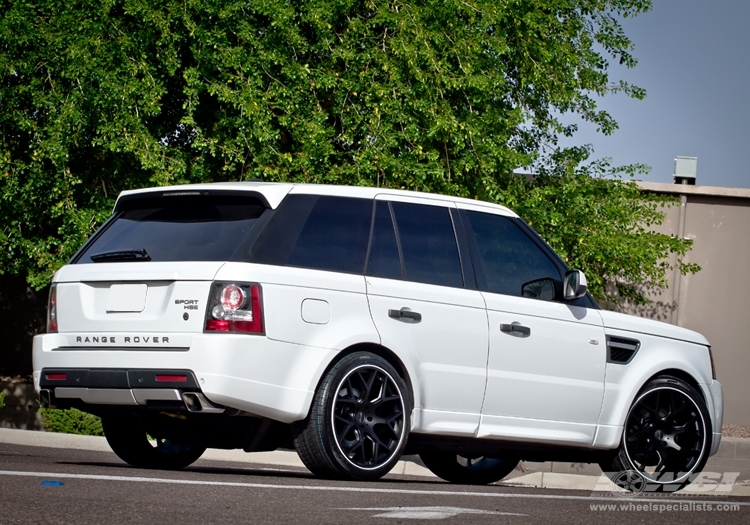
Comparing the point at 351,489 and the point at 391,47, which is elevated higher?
the point at 391,47

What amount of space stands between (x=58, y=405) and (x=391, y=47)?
10.3m

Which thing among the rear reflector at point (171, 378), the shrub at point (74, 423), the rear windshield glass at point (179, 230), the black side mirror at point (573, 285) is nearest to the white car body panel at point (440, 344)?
the black side mirror at point (573, 285)

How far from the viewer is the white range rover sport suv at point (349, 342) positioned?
6543 mm

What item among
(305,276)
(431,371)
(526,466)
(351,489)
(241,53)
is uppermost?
(241,53)

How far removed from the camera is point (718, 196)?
73.0 ft

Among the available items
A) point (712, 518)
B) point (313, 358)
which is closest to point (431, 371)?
point (313, 358)

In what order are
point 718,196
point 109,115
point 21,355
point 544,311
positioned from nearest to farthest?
point 544,311, point 109,115, point 718,196, point 21,355

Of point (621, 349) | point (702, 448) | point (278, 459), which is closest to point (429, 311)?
point (621, 349)

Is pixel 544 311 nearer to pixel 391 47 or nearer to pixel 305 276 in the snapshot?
pixel 305 276

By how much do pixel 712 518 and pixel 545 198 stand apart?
13.0 metres

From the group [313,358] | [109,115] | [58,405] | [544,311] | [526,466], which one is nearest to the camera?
[313,358]

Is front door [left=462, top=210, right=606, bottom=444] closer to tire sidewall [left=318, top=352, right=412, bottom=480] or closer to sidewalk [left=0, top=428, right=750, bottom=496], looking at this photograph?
tire sidewall [left=318, top=352, right=412, bottom=480]

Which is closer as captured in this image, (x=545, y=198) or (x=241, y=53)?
(x=241, y=53)

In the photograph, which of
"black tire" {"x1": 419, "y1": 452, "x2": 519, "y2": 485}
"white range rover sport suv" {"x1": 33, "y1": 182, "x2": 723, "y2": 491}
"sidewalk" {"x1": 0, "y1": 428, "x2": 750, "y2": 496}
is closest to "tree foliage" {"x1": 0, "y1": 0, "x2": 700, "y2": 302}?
"sidewalk" {"x1": 0, "y1": 428, "x2": 750, "y2": 496}
